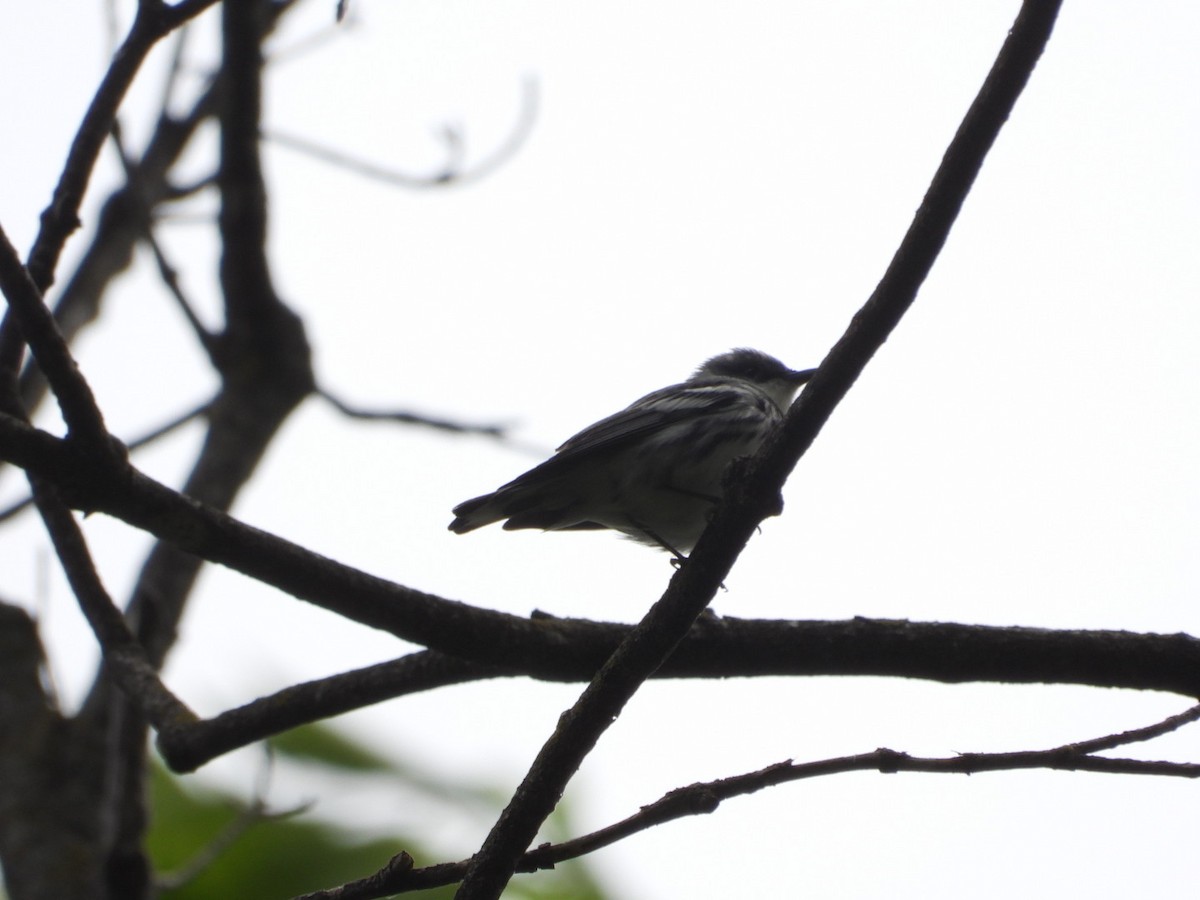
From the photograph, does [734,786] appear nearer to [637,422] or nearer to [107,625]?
[107,625]

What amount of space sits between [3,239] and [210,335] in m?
4.23

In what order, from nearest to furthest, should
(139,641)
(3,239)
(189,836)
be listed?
(3,239)
(139,641)
(189,836)

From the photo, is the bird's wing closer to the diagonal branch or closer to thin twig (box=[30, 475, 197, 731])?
thin twig (box=[30, 475, 197, 731])

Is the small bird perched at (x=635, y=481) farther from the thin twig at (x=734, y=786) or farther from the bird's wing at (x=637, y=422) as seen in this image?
the thin twig at (x=734, y=786)

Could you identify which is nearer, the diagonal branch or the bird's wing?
the diagonal branch

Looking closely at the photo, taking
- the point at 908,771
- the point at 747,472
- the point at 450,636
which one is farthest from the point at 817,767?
the point at 450,636

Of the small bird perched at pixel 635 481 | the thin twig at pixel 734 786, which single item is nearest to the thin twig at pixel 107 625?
the thin twig at pixel 734 786

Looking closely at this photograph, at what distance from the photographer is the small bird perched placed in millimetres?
6156

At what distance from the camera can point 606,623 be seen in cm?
410

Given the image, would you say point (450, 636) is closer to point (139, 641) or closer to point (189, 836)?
point (139, 641)

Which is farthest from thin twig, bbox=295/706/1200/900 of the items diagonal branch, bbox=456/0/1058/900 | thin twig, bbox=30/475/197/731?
thin twig, bbox=30/475/197/731

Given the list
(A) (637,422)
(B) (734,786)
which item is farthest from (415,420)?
(B) (734,786)

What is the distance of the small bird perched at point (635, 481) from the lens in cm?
616

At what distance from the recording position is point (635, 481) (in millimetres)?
6293
